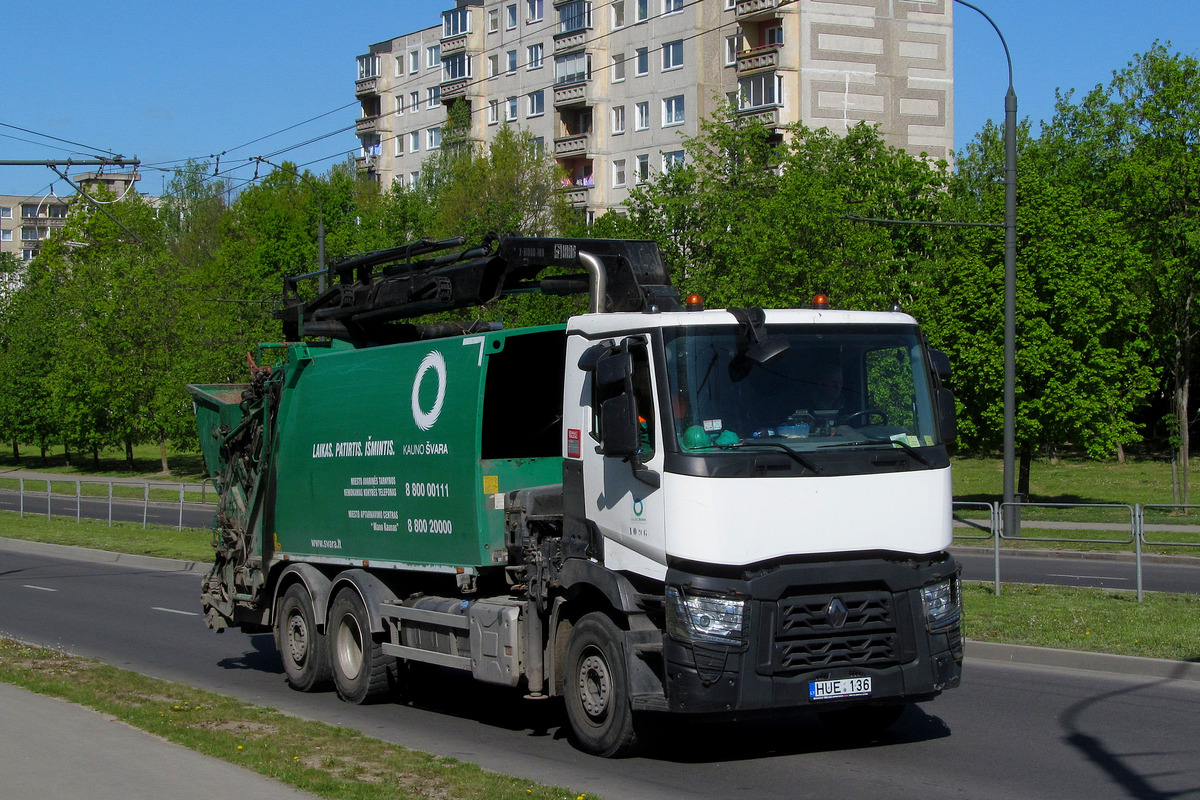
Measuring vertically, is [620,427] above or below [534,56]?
below

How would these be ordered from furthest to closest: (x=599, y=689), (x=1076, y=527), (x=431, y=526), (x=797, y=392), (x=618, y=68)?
(x=618, y=68), (x=1076, y=527), (x=431, y=526), (x=599, y=689), (x=797, y=392)

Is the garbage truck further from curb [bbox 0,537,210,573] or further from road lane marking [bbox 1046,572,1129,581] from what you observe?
curb [bbox 0,537,210,573]

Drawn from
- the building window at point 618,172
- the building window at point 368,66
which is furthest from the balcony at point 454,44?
the building window at point 618,172

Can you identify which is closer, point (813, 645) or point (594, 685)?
point (813, 645)

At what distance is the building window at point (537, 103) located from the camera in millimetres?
75000

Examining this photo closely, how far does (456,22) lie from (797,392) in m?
79.0

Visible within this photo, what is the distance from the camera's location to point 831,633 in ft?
24.9

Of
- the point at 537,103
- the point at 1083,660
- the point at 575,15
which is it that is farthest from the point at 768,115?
the point at 1083,660

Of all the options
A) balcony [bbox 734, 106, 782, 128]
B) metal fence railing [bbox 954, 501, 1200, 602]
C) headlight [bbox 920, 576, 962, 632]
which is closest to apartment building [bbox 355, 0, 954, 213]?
balcony [bbox 734, 106, 782, 128]

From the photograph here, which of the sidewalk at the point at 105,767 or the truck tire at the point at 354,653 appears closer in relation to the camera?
the sidewalk at the point at 105,767

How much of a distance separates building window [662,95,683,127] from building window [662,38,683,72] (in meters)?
1.55

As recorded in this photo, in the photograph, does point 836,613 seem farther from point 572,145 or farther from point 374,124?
point 374,124

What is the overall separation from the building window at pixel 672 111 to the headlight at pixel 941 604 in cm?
5814

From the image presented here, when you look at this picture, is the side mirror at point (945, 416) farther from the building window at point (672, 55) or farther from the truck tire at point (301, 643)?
the building window at point (672, 55)
